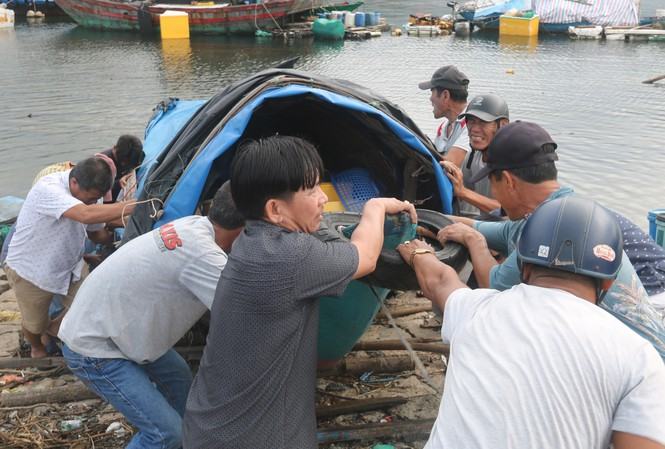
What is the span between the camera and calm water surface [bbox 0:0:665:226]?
14.6 metres

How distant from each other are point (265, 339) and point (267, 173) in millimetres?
643

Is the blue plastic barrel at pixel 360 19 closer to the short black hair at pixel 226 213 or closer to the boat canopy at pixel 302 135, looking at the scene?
the boat canopy at pixel 302 135

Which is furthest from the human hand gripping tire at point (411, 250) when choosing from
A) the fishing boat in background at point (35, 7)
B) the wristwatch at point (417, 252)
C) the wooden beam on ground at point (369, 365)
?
the fishing boat in background at point (35, 7)

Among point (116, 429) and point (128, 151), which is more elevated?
point (128, 151)

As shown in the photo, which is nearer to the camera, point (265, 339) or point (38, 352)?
point (265, 339)

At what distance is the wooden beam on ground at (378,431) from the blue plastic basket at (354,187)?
5.70ft

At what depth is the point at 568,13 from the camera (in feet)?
121

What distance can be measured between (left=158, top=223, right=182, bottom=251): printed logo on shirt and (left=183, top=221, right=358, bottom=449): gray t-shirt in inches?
25.7

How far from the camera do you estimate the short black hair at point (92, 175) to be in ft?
16.5

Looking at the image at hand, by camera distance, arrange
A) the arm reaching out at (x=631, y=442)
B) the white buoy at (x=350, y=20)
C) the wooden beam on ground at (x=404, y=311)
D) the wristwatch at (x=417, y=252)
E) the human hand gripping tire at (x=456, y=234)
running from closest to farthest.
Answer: the arm reaching out at (x=631, y=442)
the wristwatch at (x=417, y=252)
the human hand gripping tire at (x=456, y=234)
the wooden beam on ground at (x=404, y=311)
the white buoy at (x=350, y=20)

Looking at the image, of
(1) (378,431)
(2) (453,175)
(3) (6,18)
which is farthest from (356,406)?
(3) (6,18)

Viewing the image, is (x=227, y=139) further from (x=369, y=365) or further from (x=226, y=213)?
(x=369, y=365)

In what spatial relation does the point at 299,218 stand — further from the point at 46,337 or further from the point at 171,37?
the point at 171,37

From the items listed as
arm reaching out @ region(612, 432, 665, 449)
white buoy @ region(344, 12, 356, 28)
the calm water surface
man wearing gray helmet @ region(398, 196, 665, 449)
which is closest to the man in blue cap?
man wearing gray helmet @ region(398, 196, 665, 449)
